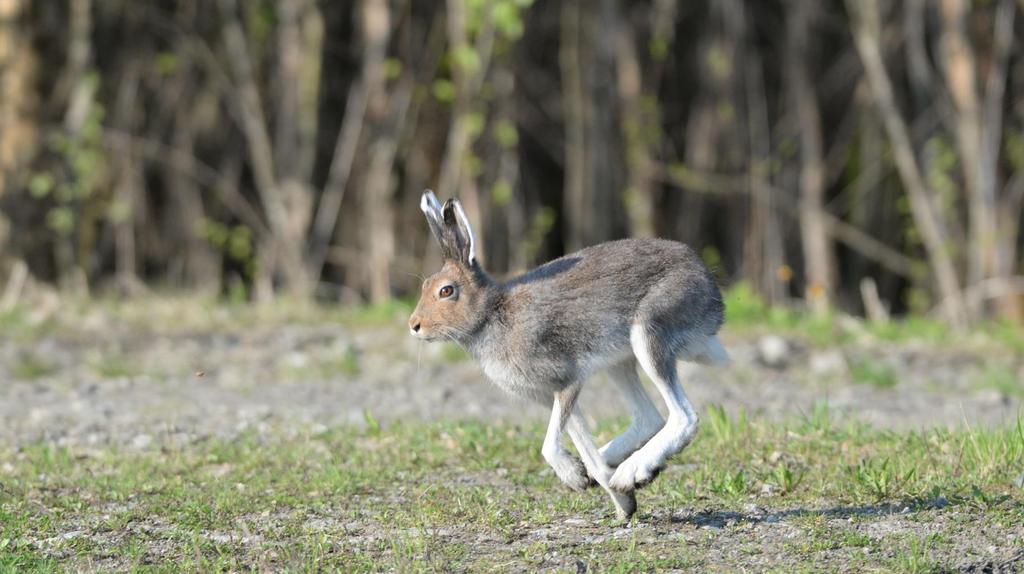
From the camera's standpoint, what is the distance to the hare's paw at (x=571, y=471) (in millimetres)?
5961

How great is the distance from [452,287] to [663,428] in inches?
41.1

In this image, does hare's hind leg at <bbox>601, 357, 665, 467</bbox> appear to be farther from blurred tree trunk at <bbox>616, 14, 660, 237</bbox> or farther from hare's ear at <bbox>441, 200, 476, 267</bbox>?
blurred tree trunk at <bbox>616, 14, 660, 237</bbox>

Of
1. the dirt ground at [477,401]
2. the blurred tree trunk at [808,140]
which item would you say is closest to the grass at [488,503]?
the dirt ground at [477,401]

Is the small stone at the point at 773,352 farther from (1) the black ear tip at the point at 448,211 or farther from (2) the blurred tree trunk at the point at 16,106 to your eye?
(2) the blurred tree trunk at the point at 16,106

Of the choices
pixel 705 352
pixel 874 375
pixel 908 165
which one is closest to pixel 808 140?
pixel 908 165

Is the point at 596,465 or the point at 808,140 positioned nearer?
the point at 596,465

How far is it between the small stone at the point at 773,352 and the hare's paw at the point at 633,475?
5.14m

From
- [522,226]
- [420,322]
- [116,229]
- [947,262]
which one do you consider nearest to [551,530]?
[420,322]

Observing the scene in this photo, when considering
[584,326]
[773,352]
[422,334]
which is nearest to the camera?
[584,326]

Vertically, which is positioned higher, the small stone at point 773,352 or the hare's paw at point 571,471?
the hare's paw at point 571,471

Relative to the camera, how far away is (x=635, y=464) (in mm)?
5820

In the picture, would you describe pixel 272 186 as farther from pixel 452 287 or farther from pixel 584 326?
pixel 584 326

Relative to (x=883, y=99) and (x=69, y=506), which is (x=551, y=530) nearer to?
(x=69, y=506)

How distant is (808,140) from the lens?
1439 centimetres
